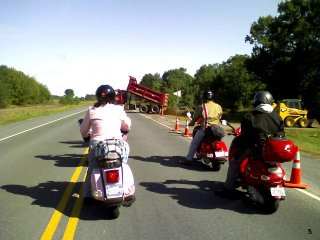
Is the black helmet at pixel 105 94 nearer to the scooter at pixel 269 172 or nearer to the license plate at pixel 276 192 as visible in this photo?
the scooter at pixel 269 172

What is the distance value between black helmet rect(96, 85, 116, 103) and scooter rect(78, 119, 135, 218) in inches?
30.5

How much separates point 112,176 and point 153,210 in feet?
3.36

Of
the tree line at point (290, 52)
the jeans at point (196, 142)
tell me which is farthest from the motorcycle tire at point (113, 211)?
the tree line at point (290, 52)

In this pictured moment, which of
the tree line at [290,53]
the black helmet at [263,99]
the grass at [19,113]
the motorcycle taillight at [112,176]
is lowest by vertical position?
the grass at [19,113]

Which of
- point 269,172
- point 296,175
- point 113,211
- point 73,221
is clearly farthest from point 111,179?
point 296,175

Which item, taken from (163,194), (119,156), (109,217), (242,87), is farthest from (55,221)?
(242,87)

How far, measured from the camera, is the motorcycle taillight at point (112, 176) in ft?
18.5

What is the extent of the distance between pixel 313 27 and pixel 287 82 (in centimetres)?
746

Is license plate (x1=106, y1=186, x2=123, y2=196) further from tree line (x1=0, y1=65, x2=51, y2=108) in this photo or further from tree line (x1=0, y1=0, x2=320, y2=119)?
tree line (x1=0, y1=65, x2=51, y2=108)

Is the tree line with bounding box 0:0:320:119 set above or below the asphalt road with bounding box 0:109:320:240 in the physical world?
above

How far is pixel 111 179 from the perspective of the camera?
5.65 m

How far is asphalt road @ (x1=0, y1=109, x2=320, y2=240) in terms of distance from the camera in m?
5.29

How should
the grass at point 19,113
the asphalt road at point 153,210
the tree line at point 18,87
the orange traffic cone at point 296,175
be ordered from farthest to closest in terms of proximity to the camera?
1. the tree line at point 18,87
2. the grass at point 19,113
3. the orange traffic cone at point 296,175
4. the asphalt road at point 153,210

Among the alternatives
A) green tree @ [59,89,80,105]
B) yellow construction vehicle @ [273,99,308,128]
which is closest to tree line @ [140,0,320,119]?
yellow construction vehicle @ [273,99,308,128]
